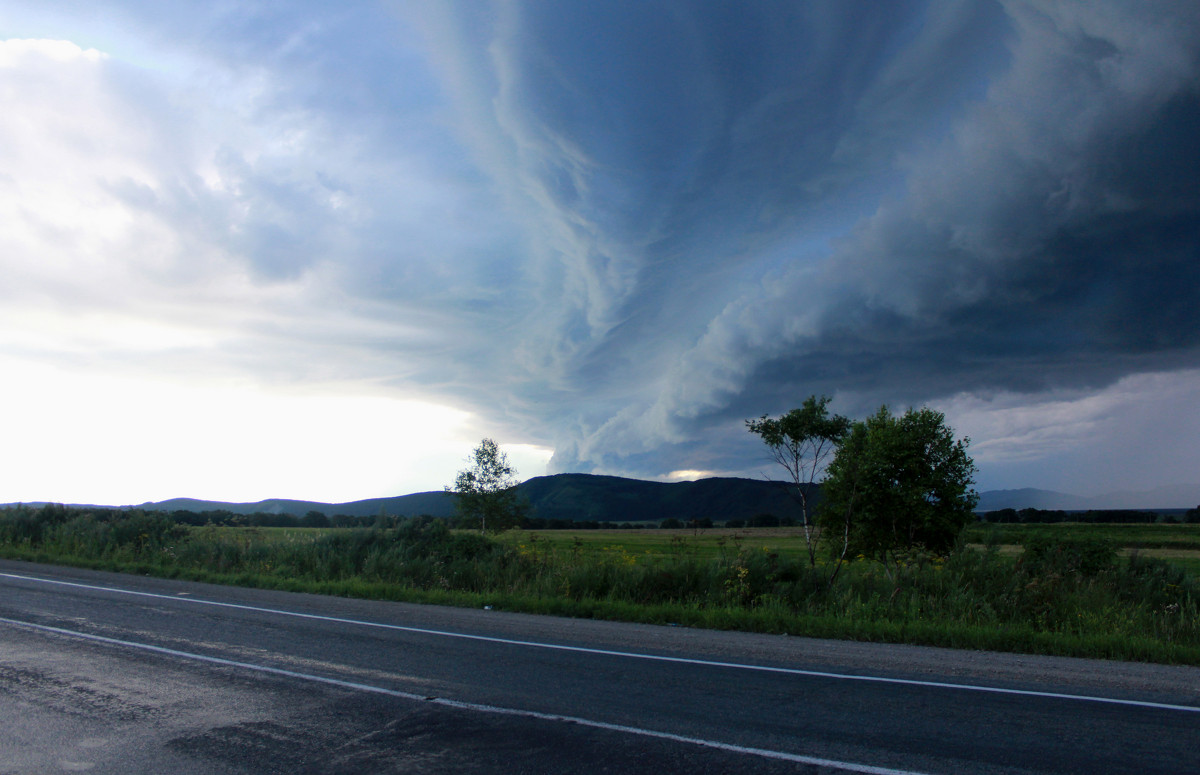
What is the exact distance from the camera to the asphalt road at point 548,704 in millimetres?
5180

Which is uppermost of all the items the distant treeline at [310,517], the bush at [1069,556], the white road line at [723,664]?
the distant treeline at [310,517]

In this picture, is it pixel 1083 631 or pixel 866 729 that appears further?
pixel 1083 631

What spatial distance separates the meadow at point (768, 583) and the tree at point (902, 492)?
14.1 meters

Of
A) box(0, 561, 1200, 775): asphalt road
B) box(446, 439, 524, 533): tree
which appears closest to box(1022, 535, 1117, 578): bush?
box(0, 561, 1200, 775): asphalt road

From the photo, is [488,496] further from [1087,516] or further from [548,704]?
[1087,516]

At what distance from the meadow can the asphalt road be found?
1377mm

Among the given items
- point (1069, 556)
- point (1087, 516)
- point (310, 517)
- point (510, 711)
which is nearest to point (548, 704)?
point (510, 711)

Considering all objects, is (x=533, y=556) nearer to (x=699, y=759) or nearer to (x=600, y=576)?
(x=600, y=576)

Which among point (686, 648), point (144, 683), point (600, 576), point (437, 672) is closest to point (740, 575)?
point (600, 576)

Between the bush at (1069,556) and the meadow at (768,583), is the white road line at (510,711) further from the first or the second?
the bush at (1069,556)

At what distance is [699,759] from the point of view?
16.9 ft

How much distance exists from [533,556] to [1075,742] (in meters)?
13.8

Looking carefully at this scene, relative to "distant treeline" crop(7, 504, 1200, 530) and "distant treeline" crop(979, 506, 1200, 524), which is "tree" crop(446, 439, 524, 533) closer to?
"distant treeline" crop(7, 504, 1200, 530)

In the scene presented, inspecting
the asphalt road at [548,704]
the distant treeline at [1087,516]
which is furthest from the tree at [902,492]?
the distant treeline at [1087,516]
